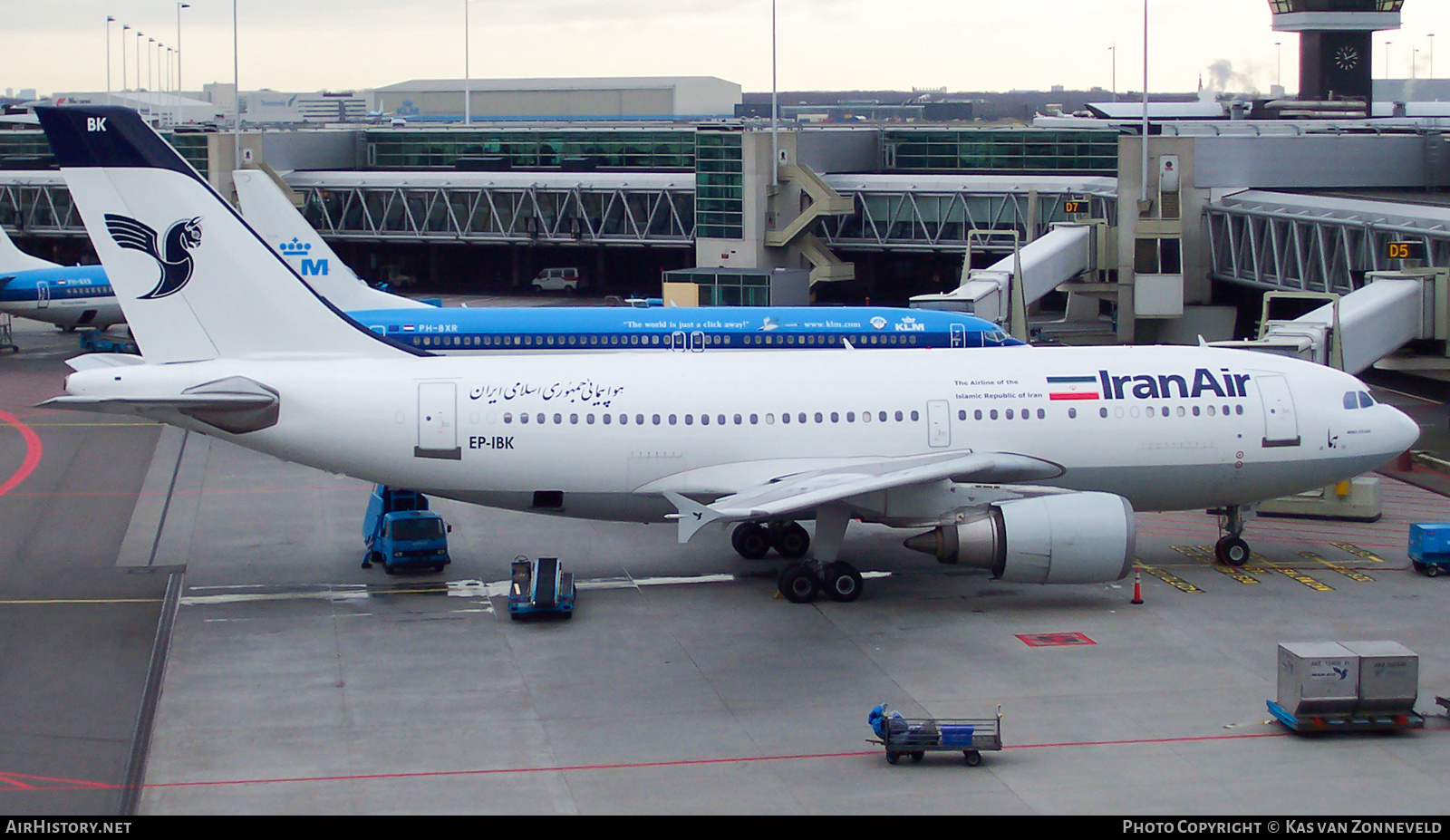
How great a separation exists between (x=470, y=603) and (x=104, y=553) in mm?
10367

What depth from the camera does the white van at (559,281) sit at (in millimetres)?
102375

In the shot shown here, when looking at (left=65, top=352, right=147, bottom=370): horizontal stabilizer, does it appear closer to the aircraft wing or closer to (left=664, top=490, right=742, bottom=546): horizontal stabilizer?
the aircraft wing

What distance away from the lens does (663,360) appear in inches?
1292

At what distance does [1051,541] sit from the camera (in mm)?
28656

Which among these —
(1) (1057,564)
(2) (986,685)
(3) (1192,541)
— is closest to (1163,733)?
(2) (986,685)

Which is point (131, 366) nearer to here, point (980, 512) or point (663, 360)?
point (663, 360)

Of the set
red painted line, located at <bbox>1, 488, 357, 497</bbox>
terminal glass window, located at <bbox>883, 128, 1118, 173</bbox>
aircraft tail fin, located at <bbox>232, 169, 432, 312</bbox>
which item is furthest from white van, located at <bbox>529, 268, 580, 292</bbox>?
red painted line, located at <bbox>1, 488, 357, 497</bbox>

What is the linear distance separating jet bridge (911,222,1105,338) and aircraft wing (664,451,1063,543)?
2706 cm

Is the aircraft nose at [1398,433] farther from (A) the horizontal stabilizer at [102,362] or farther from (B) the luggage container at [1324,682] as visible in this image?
(A) the horizontal stabilizer at [102,362]

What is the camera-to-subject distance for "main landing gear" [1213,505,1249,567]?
109 feet

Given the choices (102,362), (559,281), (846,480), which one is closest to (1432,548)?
(846,480)

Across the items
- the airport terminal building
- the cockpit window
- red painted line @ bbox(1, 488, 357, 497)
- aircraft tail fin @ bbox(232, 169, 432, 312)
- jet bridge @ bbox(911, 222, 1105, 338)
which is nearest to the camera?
the cockpit window

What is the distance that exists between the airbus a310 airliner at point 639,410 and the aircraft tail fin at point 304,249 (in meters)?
21.9

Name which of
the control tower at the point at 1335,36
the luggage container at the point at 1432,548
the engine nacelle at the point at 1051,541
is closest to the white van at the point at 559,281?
the control tower at the point at 1335,36
